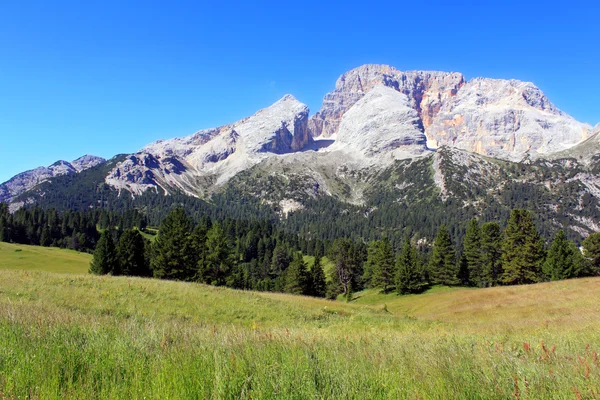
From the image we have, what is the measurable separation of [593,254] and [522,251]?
20.1 meters

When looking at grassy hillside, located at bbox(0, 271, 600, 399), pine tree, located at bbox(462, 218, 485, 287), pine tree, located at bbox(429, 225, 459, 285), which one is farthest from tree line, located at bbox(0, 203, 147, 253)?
grassy hillside, located at bbox(0, 271, 600, 399)

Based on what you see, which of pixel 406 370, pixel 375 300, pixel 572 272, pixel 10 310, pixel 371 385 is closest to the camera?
pixel 371 385

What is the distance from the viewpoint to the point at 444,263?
64062 millimetres

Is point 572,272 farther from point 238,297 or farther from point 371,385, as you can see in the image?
point 371,385

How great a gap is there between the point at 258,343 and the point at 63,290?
17744 millimetres

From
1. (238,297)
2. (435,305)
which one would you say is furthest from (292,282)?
(238,297)

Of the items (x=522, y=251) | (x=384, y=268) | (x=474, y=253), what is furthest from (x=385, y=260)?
(x=522, y=251)

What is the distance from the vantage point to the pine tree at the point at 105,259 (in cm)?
5262

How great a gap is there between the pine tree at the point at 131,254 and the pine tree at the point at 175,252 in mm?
9467

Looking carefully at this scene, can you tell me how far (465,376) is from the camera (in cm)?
443

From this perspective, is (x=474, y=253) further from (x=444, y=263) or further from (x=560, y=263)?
(x=560, y=263)

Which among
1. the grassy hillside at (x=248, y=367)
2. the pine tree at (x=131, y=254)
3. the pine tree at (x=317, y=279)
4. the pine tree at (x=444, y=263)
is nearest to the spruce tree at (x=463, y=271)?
the pine tree at (x=444, y=263)

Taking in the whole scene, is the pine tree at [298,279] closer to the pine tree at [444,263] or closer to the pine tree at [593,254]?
the pine tree at [444,263]

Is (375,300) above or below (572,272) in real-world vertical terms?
below
